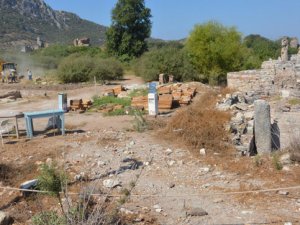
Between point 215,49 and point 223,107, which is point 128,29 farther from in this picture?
point 223,107

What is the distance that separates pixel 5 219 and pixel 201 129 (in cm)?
483

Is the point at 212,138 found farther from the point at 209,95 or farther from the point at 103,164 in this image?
the point at 209,95

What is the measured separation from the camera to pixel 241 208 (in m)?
5.65

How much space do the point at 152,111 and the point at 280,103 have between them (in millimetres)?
3802

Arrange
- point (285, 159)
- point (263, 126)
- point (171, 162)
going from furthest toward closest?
point (263, 126) < point (171, 162) < point (285, 159)

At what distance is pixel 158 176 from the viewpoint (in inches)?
275

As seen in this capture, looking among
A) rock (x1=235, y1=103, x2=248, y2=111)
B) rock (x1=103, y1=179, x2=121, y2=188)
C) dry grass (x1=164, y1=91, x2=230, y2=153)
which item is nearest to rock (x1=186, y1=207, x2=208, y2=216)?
A: rock (x1=103, y1=179, x2=121, y2=188)

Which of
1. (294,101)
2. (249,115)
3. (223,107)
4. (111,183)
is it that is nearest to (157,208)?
(111,183)

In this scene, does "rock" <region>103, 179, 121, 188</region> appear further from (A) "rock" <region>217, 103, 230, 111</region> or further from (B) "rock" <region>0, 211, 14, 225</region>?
(A) "rock" <region>217, 103, 230, 111</region>

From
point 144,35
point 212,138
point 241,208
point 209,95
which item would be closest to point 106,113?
point 209,95

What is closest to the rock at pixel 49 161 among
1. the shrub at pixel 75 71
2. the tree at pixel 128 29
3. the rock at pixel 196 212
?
the rock at pixel 196 212

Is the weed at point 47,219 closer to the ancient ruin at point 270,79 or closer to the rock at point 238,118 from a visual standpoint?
the rock at point 238,118

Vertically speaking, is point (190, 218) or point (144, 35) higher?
point (144, 35)

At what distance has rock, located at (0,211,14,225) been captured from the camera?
5296 millimetres
